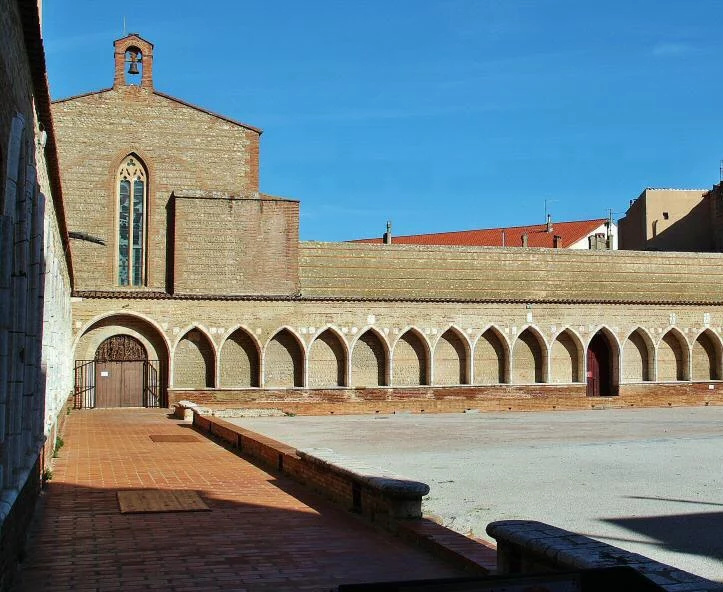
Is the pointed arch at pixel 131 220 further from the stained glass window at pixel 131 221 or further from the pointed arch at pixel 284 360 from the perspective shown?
the pointed arch at pixel 284 360

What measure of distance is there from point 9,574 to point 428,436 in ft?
50.2

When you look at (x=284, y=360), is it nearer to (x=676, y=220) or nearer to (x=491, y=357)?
(x=491, y=357)

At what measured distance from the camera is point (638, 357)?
4022 cm

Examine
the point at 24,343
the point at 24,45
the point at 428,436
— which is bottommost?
the point at 428,436

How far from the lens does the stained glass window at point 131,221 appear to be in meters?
34.2

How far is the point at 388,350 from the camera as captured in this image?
3628cm

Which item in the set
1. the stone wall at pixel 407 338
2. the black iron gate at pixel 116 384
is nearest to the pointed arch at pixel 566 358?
the stone wall at pixel 407 338

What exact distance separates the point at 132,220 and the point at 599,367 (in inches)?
765

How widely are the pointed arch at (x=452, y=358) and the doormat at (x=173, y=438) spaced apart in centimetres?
1752

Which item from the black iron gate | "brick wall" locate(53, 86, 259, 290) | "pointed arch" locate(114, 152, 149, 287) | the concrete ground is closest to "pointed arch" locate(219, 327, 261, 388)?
the black iron gate

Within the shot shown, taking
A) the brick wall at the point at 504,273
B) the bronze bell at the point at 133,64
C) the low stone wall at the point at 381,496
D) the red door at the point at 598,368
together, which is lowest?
the low stone wall at the point at 381,496

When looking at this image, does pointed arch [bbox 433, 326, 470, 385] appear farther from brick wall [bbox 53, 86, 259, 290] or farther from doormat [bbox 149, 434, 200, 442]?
doormat [bbox 149, 434, 200, 442]

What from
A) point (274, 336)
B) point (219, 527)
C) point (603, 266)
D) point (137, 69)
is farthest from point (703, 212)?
point (219, 527)

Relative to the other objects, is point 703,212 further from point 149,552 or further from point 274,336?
point 149,552
